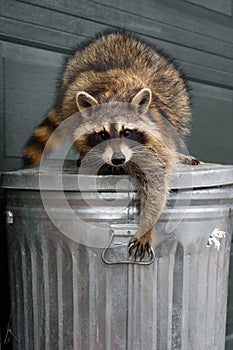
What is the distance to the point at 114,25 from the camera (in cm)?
267

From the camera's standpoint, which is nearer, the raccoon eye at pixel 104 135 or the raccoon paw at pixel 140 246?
the raccoon paw at pixel 140 246

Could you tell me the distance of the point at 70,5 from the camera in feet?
8.18

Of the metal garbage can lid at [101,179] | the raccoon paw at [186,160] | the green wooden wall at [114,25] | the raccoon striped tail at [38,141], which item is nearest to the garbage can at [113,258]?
the metal garbage can lid at [101,179]

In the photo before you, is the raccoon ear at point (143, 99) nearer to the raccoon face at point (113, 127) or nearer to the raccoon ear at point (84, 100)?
the raccoon face at point (113, 127)

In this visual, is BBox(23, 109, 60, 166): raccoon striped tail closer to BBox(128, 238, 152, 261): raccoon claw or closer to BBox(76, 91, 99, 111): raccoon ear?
BBox(76, 91, 99, 111): raccoon ear

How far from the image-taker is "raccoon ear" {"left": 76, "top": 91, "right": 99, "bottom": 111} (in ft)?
5.83

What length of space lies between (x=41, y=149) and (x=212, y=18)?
4.89 feet

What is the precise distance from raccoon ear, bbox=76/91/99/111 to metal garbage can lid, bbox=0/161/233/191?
0.78 ft

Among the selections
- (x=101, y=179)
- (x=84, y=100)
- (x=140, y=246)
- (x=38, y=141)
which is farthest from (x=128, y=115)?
(x=38, y=141)

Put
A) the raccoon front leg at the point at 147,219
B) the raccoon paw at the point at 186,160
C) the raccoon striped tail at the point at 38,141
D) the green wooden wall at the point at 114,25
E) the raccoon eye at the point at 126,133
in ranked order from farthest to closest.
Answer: the green wooden wall at the point at 114,25 < the raccoon striped tail at the point at 38,141 < the raccoon paw at the point at 186,160 < the raccoon eye at the point at 126,133 < the raccoon front leg at the point at 147,219

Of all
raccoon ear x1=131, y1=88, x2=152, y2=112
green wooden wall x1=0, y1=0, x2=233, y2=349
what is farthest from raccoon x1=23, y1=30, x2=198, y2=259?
green wooden wall x1=0, y1=0, x2=233, y2=349

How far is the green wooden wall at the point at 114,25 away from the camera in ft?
7.61

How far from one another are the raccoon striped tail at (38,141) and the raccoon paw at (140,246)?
690 millimetres

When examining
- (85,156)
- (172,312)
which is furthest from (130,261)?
(85,156)
